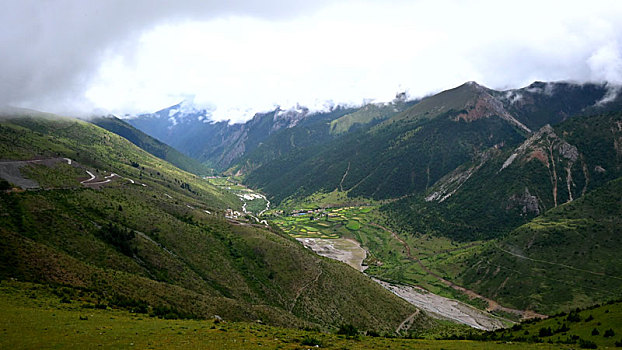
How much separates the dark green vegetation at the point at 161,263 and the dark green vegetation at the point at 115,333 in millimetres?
5282

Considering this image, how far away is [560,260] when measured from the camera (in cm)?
14462

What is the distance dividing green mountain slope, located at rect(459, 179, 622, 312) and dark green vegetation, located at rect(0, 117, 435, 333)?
173 feet

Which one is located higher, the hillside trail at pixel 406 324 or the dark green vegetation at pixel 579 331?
the dark green vegetation at pixel 579 331

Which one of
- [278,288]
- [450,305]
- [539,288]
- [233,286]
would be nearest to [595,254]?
[539,288]

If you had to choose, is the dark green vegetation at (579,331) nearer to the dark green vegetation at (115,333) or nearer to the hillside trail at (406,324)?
the dark green vegetation at (115,333)

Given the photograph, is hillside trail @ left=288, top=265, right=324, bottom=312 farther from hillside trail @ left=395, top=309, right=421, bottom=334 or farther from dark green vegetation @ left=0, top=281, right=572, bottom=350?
dark green vegetation @ left=0, top=281, right=572, bottom=350

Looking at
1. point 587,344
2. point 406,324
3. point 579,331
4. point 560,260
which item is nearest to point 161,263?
point 406,324

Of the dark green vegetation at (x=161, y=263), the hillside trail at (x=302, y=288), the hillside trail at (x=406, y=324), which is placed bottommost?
the hillside trail at (x=406, y=324)

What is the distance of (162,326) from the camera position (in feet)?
136

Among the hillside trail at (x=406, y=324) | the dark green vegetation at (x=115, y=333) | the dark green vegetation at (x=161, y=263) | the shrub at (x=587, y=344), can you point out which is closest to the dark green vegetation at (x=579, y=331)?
the shrub at (x=587, y=344)

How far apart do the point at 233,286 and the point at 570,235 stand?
14031 cm

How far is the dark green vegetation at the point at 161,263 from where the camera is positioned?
61.5m

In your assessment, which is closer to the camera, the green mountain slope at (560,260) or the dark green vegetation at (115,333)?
the dark green vegetation at (115,333)

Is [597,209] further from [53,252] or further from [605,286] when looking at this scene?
[53,252]
